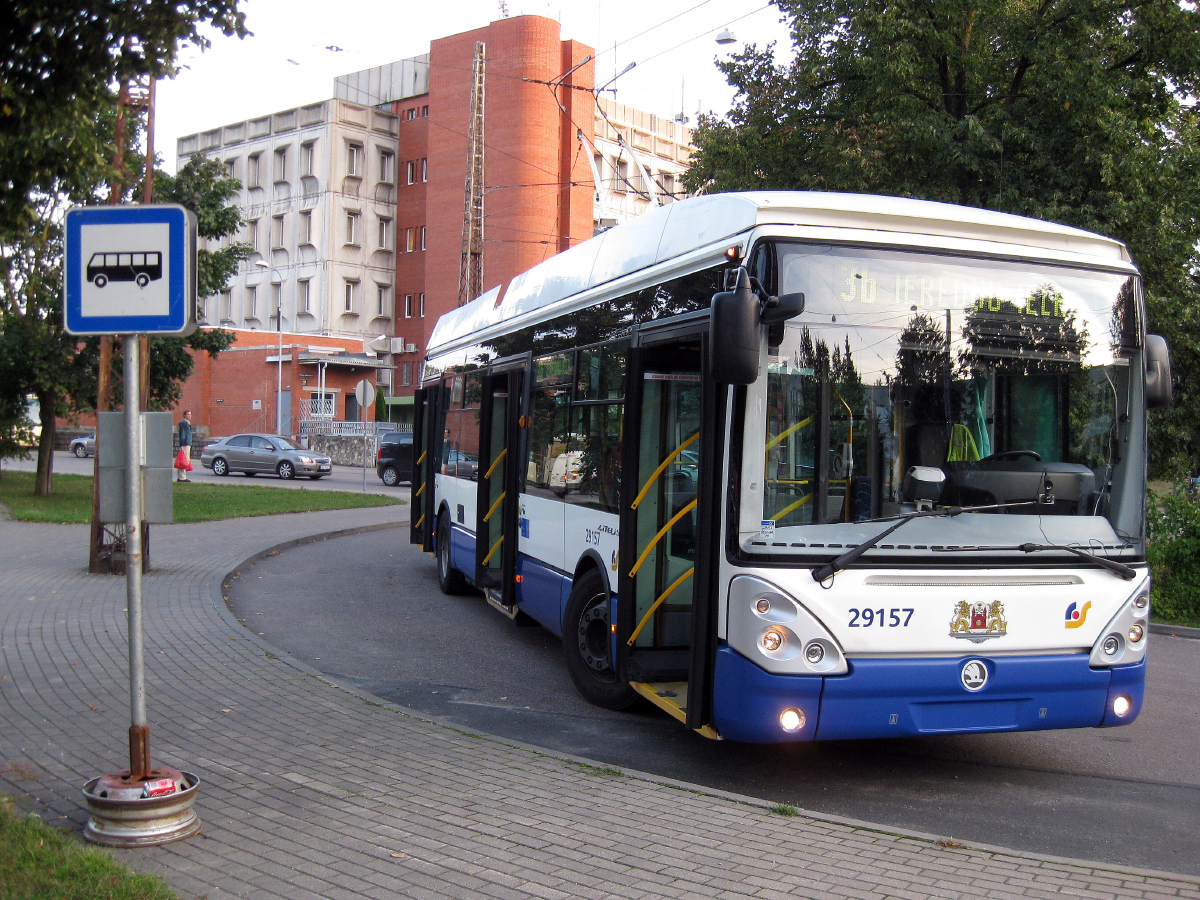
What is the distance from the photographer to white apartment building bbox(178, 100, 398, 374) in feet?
206

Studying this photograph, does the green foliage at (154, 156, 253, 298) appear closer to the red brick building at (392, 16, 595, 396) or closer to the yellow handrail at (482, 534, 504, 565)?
the yellow handrail at (482, 534, 504, 565)

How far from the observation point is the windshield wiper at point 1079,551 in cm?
555

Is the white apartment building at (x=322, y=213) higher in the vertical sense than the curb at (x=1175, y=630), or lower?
higher

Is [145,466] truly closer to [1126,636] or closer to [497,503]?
[1126,636]

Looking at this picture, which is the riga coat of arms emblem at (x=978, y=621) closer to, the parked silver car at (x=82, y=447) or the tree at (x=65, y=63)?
the tree at (x=65, y=63)

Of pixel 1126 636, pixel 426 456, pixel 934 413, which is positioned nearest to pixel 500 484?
pixel 426 456

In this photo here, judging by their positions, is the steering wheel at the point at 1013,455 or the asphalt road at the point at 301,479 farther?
the asphalt road at the point at 301,479

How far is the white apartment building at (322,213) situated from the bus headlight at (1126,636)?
2394 inches

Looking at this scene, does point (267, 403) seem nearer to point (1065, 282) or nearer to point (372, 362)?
point (372, 362)

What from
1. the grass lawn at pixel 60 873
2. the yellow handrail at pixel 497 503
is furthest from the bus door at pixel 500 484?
the grass lawn at pixel 60 873

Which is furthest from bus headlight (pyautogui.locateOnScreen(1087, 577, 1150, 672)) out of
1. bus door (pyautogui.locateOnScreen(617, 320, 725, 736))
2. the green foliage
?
the green foliage

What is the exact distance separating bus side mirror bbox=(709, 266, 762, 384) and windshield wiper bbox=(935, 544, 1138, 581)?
137cm

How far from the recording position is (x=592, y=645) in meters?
7.66

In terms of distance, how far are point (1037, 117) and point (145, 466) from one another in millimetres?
16821
